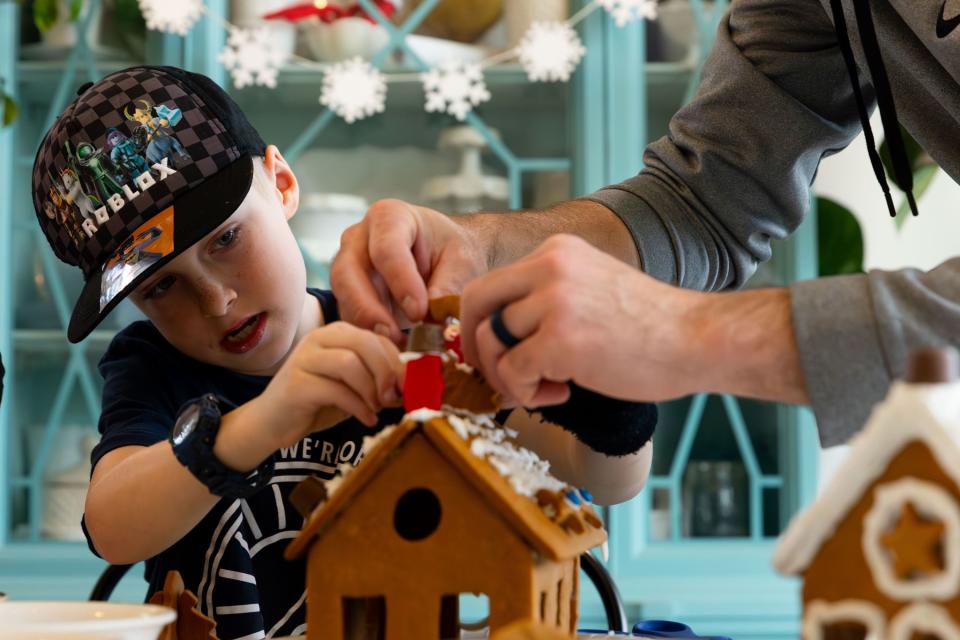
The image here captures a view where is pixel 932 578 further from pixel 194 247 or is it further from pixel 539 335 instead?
pixel 194 247

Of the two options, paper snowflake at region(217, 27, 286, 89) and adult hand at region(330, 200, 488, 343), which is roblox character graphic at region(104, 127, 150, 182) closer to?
adult hand at region(330, 200, 488, 343)

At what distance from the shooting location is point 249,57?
2584mm

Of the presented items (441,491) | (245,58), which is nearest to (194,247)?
(441,491)

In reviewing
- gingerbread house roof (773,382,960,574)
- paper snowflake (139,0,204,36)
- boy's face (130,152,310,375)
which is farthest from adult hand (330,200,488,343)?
paper snowflake (139,0,204,36)

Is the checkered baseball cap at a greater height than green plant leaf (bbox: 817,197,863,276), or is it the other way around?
green plant leaf (bbox: 817,197,863,276)

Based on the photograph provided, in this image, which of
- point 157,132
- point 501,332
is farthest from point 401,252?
point 157,132

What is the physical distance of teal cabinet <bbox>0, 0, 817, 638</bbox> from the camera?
8.38 feet

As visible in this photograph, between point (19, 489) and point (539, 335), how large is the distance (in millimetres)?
2213

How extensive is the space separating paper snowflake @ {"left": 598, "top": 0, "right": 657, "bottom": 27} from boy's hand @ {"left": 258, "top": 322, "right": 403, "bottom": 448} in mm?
1871

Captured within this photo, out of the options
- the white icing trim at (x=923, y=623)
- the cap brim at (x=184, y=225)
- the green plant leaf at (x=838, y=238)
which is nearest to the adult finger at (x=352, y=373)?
the cap brim at (x=184, y=225)

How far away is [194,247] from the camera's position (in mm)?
1238

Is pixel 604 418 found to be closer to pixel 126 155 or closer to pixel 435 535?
pixel 435 535

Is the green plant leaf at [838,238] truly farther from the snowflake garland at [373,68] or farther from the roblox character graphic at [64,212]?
the roblox character graphic at [64,212]

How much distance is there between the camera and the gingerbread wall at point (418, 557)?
0.72 metres
